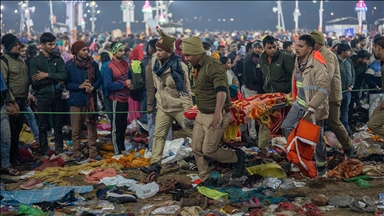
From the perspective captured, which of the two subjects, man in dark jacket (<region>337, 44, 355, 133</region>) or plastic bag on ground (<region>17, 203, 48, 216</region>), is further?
man in dark jacket (<region>337, 44, 355, 133</region>)

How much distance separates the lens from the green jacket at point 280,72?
962 cm

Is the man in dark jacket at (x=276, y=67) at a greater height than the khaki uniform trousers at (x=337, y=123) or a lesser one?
greater

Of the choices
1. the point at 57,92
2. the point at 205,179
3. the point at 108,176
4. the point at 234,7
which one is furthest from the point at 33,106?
the point at 234,7

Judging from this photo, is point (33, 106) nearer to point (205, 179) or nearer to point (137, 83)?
point (137, 83)

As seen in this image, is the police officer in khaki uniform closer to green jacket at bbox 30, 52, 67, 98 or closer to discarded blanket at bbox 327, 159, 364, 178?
discarded blanket at bbox 327, 159, 364, 178

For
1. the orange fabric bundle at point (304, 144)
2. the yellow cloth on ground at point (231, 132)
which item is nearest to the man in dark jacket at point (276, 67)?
the yellow cloth on ground at point (231, 132)

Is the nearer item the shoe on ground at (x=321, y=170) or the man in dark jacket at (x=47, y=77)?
the shoe on ground at (x=321, y=170)

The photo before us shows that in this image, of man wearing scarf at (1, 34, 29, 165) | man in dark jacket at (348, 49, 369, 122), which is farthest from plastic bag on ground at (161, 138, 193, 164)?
man in dark jacket at (348, 49, 369, 122)

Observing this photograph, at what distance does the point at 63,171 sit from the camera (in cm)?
957

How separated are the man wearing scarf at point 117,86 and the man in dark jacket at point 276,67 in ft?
7.87

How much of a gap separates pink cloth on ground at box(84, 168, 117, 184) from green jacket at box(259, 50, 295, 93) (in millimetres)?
2872

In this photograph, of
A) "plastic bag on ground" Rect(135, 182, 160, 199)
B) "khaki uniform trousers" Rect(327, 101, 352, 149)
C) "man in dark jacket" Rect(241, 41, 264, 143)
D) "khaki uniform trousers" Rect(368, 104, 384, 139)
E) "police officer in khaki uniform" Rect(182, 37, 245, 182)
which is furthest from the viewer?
"man in dark jacket" Rect(241, 41, 264, 143)

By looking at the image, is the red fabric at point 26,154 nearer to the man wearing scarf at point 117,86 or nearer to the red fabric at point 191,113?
the man wearing scarf at point 117,86

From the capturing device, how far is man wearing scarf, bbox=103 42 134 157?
34.7ft
